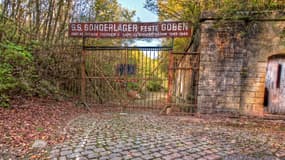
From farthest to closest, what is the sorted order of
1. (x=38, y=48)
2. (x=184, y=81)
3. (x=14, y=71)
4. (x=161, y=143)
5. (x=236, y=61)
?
(x=184, y=81) → (x=38, y=48) → (x=14, y=71) → (x=236, y=61) → (x=161, y=143)

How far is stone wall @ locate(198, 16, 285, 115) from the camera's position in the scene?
6.30 meters

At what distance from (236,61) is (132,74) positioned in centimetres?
346

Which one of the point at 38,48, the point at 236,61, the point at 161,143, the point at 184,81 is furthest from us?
the point at 184,81

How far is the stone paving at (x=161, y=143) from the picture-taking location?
3.47 m

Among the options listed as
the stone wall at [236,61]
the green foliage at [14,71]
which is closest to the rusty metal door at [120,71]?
the stone wall at [236,61]

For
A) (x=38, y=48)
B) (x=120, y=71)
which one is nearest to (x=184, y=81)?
(x=120, y=71)

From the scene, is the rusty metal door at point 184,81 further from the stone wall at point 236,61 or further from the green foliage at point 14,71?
the green foliage at point 14,71

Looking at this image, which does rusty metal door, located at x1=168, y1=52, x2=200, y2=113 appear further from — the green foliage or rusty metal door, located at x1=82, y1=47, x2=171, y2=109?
the green foliage

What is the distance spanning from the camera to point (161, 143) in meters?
4.04

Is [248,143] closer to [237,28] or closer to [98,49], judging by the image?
[237,28]

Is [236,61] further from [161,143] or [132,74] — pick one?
[161,143]

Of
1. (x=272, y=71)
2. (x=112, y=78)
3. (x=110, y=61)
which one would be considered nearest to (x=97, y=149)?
(x=112, y=78)

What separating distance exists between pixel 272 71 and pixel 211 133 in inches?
129

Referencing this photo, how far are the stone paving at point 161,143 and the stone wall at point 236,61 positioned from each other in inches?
55.4
